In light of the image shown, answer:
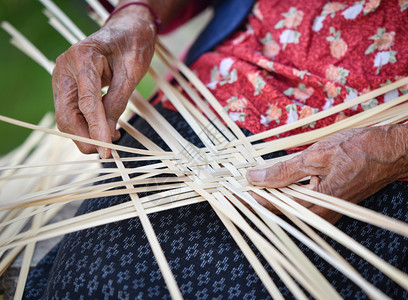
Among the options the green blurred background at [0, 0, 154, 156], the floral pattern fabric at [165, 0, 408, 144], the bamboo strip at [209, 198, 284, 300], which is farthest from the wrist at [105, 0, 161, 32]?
the green blurred background at [0, 0, 154, 156]

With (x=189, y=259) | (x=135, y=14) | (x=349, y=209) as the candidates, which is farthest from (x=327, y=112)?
(x=135, y=14)

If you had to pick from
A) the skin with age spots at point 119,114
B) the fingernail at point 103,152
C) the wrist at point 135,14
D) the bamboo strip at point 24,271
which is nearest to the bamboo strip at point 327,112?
the skin with age spots at point 119,114

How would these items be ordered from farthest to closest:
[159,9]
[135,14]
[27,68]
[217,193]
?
[27,68], [159,9], [135,14], [217,193]

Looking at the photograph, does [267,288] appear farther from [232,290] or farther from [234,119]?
[234,119]

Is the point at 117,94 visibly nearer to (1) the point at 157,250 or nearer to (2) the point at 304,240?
(1) the point at 157,250

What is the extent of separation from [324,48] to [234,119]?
0.33 meters

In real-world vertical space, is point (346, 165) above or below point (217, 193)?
below

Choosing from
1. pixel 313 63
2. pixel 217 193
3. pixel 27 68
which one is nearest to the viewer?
pixel 217 193

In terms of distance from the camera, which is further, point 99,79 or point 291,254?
point 99,79

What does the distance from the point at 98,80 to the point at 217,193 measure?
1.35 ft

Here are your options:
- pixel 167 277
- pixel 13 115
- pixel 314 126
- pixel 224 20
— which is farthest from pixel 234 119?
pixel 13 115

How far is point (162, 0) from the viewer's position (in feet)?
4.37

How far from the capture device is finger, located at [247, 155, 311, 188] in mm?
822

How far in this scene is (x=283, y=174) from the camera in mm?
824
